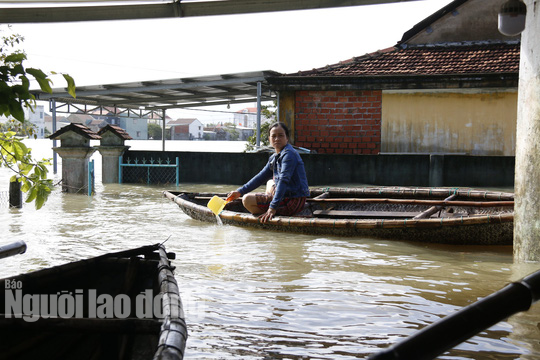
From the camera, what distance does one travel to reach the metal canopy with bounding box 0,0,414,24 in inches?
273

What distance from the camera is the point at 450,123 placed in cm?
1716

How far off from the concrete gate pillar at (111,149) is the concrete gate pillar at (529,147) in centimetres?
1309

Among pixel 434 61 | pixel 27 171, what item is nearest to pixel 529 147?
pixel 27 171

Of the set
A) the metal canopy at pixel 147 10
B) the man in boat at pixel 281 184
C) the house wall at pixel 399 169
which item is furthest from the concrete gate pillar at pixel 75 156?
the metal canopy at pixel 147 10

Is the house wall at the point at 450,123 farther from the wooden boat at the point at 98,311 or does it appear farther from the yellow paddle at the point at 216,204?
the wooden boat at the point at 98,311

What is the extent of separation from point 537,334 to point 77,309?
316 cm

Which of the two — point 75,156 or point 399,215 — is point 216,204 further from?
point 75,156

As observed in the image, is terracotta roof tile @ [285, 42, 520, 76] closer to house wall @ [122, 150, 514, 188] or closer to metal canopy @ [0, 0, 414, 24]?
house wall @ [122, 150, 514, 188]

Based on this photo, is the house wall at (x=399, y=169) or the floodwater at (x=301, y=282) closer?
the floodwater at (x=301, y=282)

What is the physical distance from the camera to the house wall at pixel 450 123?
55.2 ft

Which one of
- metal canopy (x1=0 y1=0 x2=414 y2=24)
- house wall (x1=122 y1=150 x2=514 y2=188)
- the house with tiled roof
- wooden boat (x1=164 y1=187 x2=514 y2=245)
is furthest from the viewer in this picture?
the house with tiled roof

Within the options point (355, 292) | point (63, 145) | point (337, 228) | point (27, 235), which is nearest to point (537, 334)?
point (355, 292)

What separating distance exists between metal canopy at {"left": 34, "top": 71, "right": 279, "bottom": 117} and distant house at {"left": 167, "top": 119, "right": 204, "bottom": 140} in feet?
180

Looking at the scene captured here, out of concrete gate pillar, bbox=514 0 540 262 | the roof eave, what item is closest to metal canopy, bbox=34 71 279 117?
the roof eave
